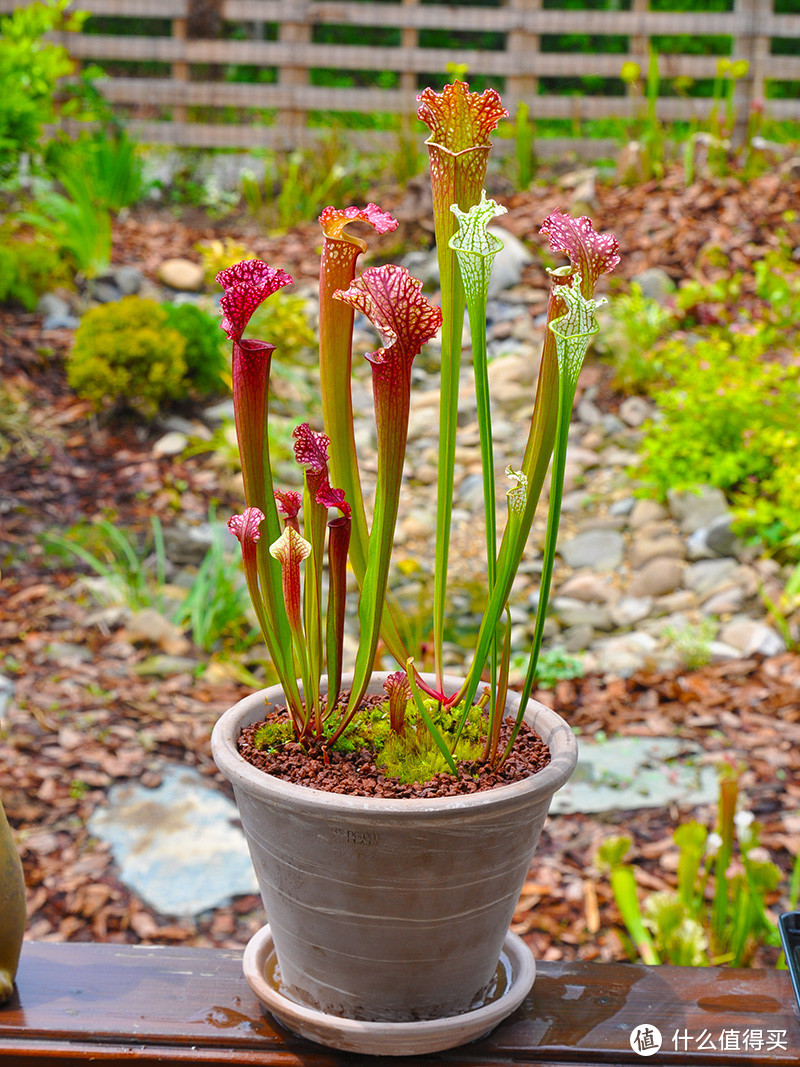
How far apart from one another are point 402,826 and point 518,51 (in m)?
7.39

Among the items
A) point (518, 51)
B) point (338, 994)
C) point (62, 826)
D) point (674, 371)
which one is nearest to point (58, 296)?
point (674, 371)

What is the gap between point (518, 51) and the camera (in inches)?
273

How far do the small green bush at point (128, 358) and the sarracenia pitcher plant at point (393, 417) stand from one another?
3.39 m

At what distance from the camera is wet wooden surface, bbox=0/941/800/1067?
0.85 m

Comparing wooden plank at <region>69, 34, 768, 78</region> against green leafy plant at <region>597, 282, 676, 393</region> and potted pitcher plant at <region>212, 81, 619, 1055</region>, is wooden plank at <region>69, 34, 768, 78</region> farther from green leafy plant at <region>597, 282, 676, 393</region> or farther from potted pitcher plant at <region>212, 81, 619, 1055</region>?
potted pitcher plant at <region>212, 81, 619, 1055</region>

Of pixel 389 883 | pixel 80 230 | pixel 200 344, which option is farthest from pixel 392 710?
pixel 80 230

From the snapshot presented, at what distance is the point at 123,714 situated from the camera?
2.49m

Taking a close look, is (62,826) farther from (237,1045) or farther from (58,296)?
(58,296)

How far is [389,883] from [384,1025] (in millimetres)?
148

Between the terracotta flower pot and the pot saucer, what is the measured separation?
0.05 ft

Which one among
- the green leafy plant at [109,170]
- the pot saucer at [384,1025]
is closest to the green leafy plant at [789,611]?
the pot saucer at [384,1025]

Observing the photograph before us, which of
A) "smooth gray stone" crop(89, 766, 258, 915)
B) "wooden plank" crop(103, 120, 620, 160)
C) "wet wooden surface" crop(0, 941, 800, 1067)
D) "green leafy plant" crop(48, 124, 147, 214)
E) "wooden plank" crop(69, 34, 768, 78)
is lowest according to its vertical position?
"smooth gray stone" crop(89, 766, 258, 915)

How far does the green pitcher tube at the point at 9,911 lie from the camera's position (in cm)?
89

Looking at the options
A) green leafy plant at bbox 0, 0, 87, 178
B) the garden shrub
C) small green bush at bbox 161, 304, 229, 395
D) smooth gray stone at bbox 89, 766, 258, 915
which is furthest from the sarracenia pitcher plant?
green leafy plant at bbox 0, 0, 87, 178
